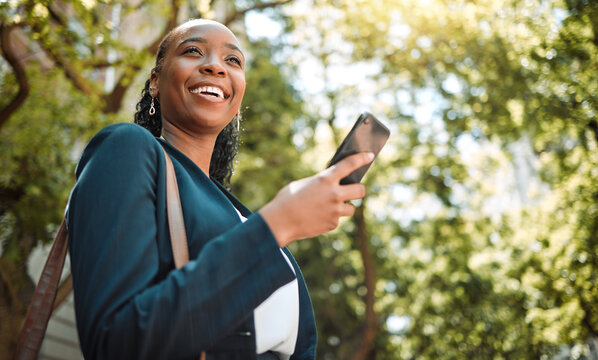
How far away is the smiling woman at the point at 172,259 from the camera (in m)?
1.03

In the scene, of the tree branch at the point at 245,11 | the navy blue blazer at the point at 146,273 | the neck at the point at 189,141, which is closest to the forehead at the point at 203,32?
the neck at the point at 189,141

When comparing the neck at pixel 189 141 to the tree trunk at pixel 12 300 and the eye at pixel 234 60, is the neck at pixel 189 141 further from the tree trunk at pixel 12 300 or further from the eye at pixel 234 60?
the tree trunk at pixel 12 300

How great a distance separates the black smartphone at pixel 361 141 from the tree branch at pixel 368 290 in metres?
11.3

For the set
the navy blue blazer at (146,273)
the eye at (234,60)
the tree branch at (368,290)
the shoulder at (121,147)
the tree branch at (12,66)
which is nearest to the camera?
the navy blue blazer at (146,273)

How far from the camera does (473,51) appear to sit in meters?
10.6

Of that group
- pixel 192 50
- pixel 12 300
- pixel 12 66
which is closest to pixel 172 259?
pixel 192 50

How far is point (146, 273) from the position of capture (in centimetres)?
111

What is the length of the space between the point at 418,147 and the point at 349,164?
489 inches

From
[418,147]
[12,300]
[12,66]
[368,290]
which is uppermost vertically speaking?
[12,66]

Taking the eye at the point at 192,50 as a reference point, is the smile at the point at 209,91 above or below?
below

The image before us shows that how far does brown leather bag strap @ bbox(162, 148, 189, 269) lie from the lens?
48.1 inches

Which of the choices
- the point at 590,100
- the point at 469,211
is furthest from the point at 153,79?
the point at 469,211

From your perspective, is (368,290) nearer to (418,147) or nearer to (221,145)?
(418,147)

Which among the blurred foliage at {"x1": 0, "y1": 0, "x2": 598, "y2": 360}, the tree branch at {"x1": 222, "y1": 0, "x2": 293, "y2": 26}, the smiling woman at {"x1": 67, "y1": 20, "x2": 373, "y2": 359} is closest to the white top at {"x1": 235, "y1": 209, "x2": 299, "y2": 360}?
the smiling woman at {"x1": 67, "y1": 20, "x2": 373, "y2": 359}
